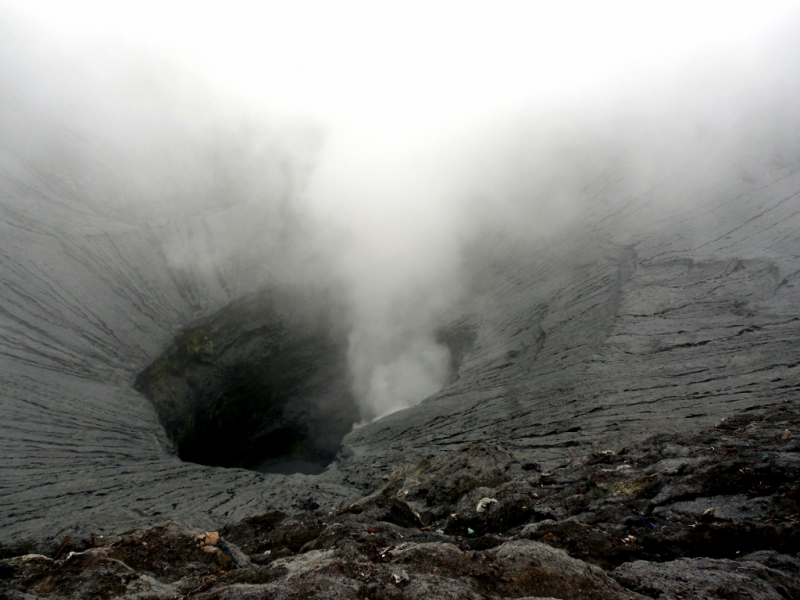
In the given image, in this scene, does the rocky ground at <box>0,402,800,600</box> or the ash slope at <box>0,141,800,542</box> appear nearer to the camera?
the rocky ground at <box>0,402,800,600</box>

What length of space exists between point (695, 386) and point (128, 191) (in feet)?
85.9

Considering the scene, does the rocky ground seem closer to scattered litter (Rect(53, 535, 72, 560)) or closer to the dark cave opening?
scattered litter (Rect(53, 535, 72, 560))

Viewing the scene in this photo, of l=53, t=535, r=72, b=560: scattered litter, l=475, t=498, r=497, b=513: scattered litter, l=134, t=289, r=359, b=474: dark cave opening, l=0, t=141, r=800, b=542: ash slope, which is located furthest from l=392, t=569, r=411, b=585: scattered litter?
l=134, t=289, r=359, b=474: dark cave opening

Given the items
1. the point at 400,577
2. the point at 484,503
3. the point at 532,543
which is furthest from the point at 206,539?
the point at 532,543

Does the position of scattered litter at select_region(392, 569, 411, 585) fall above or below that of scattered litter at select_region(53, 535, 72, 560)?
below

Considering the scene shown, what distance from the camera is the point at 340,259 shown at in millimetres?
28969

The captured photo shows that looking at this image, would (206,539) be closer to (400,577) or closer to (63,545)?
(400,577)

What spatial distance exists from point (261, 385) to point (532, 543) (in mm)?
21491

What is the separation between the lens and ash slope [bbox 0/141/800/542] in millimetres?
12156

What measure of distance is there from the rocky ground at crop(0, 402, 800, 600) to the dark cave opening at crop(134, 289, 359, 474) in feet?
41.5

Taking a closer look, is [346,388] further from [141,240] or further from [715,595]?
[715,595]

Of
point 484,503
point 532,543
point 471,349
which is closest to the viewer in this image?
point 532,543

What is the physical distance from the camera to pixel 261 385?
25.1m

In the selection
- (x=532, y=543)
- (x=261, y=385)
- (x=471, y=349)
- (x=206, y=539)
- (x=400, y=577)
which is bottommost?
(x=400, y=577)
